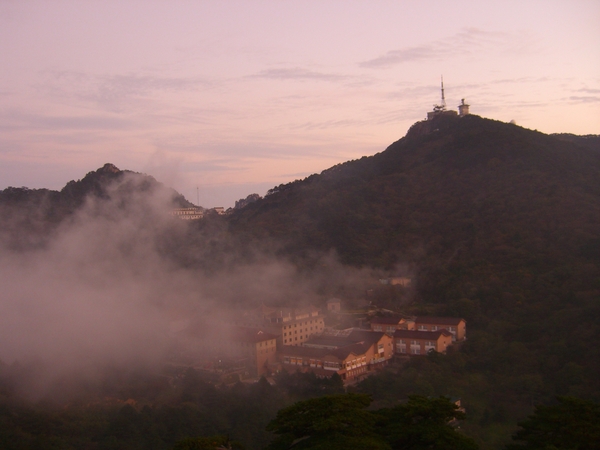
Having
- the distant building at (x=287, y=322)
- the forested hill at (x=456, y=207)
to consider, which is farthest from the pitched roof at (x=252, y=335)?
the forested hill at (x=456, y=207)

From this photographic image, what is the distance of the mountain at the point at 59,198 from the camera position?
879 inches

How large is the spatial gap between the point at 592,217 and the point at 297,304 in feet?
40.3

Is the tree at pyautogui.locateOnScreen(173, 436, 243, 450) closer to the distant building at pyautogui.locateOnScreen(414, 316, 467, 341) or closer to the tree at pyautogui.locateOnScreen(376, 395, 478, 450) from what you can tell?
the tree at pyautogui.locateOnScreen(376, 395, 478, 450)

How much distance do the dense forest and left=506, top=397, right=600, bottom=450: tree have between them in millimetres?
2834

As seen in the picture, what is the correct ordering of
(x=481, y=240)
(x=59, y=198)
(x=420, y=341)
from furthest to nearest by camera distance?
(x=59, y=198) → (x=481, y=240) → (x=420, y=341)

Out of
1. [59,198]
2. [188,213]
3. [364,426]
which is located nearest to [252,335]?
[364,426]

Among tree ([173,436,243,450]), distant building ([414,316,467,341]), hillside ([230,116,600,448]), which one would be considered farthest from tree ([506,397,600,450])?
distant building ([414,316,467,341])

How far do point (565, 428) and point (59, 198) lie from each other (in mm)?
23749

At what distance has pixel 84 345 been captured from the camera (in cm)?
1638

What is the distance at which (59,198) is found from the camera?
2692 centimetres

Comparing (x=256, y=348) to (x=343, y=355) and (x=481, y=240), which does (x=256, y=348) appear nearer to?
(x=343, y=355)

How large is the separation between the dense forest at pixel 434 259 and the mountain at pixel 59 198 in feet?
0.38

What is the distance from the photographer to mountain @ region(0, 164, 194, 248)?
22.3 metres

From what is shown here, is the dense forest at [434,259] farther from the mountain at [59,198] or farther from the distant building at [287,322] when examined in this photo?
the distant building at [287,322]
